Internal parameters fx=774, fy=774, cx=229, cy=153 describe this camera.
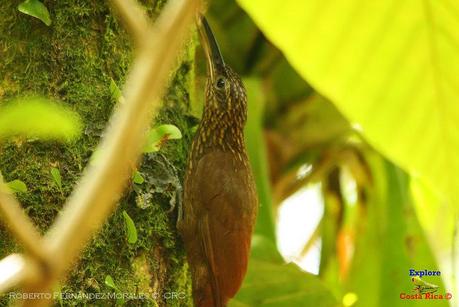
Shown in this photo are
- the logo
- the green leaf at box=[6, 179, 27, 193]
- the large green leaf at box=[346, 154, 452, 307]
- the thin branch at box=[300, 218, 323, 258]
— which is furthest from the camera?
the thin branch at box=[300, 218, 323, 258]

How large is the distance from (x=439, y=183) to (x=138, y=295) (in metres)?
1.60

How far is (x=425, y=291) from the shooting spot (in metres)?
2.81

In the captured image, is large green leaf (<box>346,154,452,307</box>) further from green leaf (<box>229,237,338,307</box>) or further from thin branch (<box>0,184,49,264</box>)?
thin branch (<box>0,184,49,264</box>)

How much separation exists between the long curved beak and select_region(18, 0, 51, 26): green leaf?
41.6 inches

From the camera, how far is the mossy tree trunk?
79.6 inches

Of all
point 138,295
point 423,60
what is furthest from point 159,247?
point 423,60

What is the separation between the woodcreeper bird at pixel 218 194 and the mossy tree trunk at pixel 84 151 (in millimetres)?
167

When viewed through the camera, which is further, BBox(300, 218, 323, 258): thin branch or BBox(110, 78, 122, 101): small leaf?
BBox(300, 218, 323, 258): thin branch

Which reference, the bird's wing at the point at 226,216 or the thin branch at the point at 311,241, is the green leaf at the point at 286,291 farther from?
the thin branch at the point at 311,241

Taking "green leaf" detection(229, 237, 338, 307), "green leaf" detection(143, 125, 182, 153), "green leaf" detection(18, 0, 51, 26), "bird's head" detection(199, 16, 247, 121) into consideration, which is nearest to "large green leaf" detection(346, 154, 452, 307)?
"green leaf" detection(229, 237, 338, 307)

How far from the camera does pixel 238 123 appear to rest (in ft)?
11.4

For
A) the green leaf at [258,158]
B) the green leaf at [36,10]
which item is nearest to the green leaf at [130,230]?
the green leaf at [36,10]

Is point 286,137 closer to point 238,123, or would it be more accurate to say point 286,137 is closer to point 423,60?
point 238,123

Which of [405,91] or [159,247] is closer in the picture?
[405,91]
